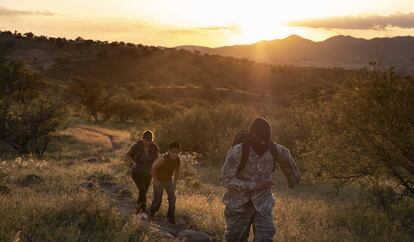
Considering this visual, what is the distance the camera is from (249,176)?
637 cm

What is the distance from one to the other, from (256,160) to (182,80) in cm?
8457

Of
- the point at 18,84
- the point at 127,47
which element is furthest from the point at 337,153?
the point at 127,47

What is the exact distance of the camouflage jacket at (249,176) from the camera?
6.30 m

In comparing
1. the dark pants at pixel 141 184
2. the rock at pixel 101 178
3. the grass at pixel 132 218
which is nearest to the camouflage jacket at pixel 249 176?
the grass at pixel 132 218

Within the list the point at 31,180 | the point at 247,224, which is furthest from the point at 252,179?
the point at 31,180

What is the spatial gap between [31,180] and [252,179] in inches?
312

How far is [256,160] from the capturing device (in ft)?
20.8

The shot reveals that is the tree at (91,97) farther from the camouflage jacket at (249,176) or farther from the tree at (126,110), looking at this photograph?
the camouflage jacket at (249,176)

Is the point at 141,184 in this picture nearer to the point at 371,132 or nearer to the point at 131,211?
the point at 131,211

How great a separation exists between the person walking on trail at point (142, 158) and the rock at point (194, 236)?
1631 mm

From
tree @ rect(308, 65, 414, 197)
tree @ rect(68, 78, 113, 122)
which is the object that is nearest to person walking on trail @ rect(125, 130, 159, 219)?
tree @ rect(308, 65, 414, 197)

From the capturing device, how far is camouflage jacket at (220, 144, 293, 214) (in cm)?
630

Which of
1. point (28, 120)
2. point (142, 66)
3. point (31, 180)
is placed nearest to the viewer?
point (31, 180)

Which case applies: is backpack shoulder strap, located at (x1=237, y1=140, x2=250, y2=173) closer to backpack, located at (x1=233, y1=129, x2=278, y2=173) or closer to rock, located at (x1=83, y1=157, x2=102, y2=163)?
backpack, located at (x1=233, y1=129, x2=278, y2=173)
